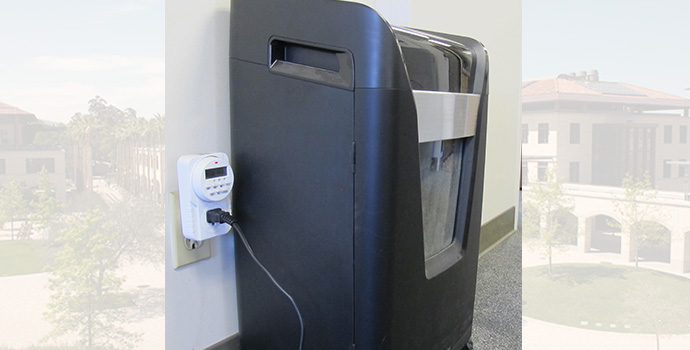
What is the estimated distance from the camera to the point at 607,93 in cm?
101

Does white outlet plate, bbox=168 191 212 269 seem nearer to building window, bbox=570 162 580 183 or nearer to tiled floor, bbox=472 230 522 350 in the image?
tiled floor, bbox=472 230 522 350

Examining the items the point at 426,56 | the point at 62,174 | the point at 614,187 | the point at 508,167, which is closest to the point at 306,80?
the point at 426,56

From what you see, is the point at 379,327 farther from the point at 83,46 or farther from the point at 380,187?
the point at 83,46

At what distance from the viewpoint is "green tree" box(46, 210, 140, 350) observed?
554mm

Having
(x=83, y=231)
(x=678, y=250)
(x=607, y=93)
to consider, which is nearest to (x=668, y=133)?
(x=607, y=93)

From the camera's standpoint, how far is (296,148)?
0.63 metres

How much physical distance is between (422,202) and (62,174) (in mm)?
515

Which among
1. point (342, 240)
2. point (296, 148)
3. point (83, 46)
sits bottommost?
point (342, 240)

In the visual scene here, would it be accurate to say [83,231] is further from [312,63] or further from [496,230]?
[496,230]

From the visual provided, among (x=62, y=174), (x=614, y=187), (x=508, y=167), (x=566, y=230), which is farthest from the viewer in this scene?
(x=508, y=167)

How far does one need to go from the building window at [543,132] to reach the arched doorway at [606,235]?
33 centimetres

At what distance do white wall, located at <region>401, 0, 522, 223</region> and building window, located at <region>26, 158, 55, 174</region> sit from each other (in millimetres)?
1188

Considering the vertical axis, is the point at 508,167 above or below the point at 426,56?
below

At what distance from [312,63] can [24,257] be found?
0.44m
